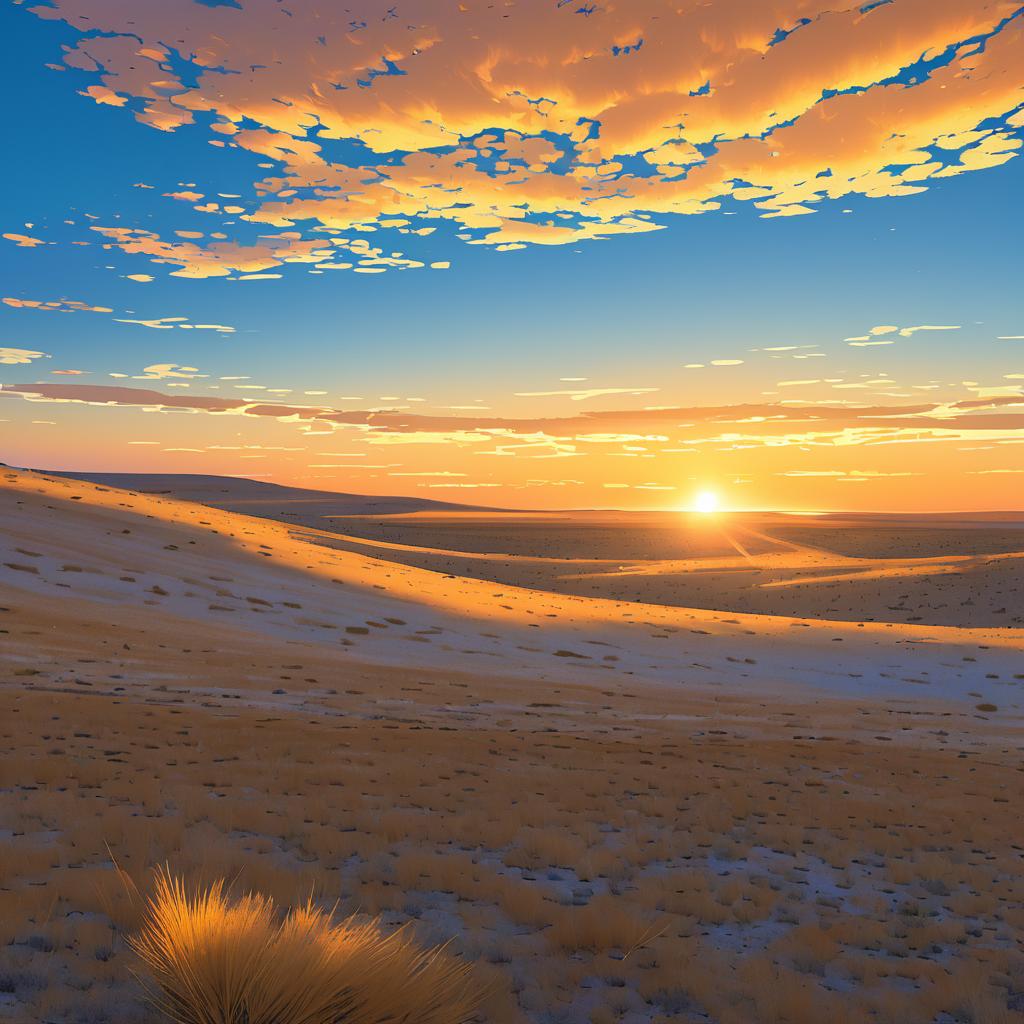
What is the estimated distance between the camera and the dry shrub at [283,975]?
4086 mm

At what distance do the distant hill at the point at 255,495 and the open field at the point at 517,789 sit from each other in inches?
3895

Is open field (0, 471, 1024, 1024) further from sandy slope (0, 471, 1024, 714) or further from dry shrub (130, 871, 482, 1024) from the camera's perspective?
dry shrub (130, 871, 482, 1024)

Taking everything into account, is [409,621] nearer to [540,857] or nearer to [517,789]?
[517,789]

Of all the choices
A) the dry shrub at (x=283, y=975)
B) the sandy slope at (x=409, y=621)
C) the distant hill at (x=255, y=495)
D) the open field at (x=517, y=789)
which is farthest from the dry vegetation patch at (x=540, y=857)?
the distant hill at (x=255, y=495)

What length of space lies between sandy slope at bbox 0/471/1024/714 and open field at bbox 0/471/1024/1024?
0.16 meters

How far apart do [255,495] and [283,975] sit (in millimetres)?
155665

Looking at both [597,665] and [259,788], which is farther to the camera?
[597,665]

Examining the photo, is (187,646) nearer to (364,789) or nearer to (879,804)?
(364,789)

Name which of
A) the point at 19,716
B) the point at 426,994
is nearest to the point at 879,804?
the point at 426,994

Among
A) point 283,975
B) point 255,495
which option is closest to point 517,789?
point 283,975

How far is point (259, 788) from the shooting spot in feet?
29.9

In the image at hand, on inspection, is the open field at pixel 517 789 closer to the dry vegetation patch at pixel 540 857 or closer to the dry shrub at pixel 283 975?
the dry vegetation patch at pixel 540 857

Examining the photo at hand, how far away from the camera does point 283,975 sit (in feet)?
13.5

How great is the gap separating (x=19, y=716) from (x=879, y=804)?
1049 cm
